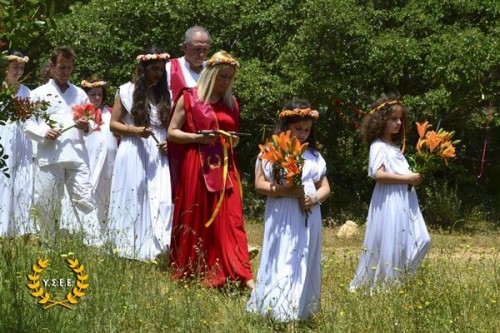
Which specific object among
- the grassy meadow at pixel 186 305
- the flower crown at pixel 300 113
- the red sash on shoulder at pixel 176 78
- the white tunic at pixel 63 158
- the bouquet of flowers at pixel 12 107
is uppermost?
the red sash on shoulder at pixel 176 78

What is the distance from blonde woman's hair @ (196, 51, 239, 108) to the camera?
8.70 m

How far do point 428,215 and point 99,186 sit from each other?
15.7 ft

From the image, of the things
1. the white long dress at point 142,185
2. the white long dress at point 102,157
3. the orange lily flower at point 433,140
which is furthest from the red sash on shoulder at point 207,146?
the white long dress at point 102,157

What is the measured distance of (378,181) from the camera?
888cm

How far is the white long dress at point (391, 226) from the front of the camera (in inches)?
340

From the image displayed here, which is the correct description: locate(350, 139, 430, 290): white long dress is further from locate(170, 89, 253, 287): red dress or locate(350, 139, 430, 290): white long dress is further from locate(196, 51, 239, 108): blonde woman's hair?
locate(196, 51, 239, 108): blonde woman's hair

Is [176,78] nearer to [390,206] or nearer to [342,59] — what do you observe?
[390,206]

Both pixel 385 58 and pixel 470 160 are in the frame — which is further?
pixel 470 160

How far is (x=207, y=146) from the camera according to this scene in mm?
9008

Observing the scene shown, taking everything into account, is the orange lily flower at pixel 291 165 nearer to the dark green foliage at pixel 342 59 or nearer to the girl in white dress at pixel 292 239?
the girl in white dress at pixel 292 239

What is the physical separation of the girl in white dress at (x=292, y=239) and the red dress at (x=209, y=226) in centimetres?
130

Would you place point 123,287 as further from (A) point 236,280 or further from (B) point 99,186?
(B) point 99,186

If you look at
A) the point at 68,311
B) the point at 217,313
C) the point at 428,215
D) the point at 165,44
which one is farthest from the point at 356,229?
the point at 68,311

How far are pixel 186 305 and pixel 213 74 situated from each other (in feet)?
7.24
